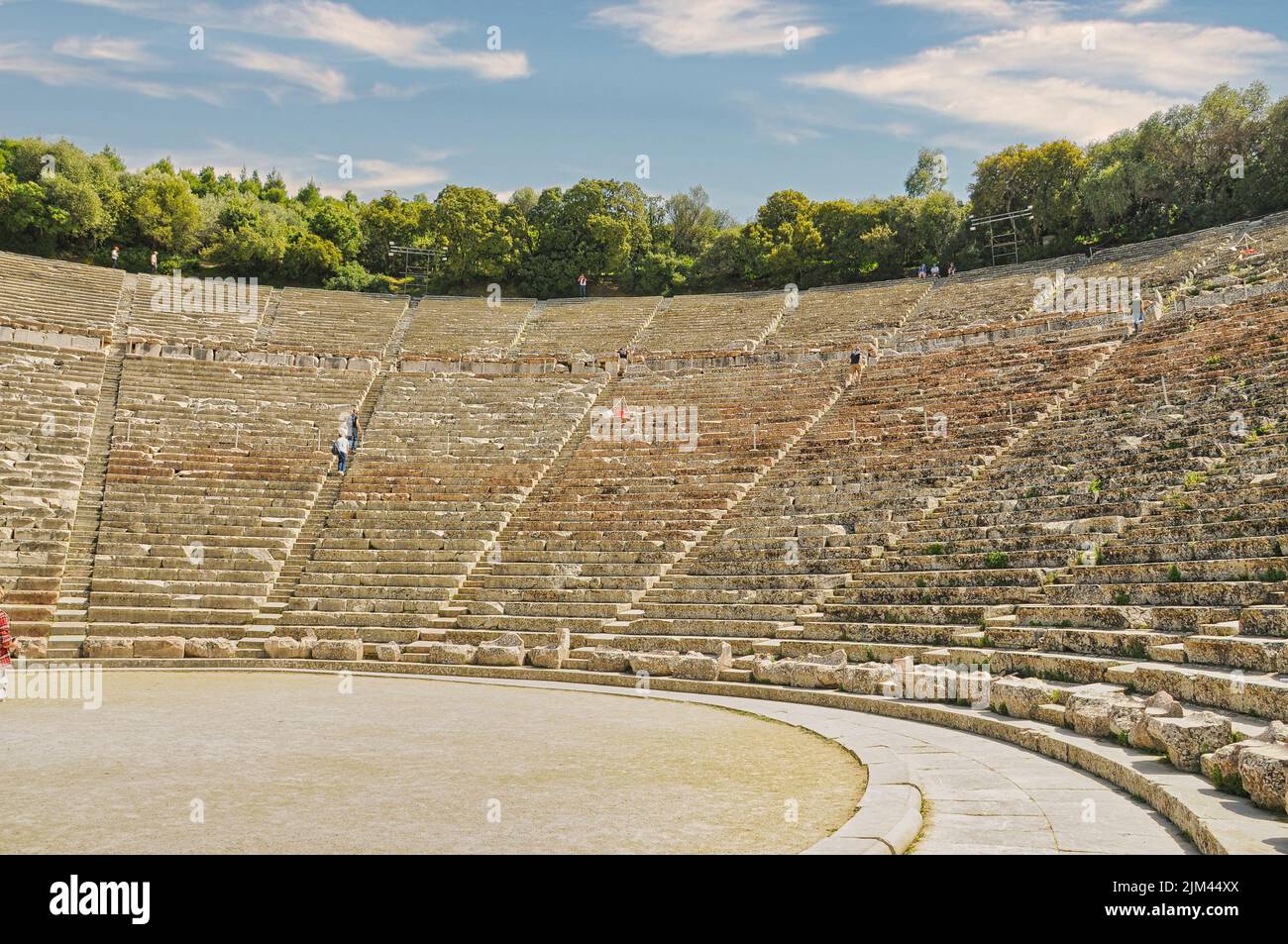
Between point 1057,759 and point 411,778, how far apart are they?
16.2 feet

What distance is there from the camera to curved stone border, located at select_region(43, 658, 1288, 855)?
4.69 meters

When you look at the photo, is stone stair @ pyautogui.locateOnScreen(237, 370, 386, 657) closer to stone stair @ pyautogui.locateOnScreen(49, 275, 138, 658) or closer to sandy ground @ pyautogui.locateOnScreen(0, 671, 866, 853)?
stone stair @ pyautogui.locateOnScreen(49, 275, 138, 658)

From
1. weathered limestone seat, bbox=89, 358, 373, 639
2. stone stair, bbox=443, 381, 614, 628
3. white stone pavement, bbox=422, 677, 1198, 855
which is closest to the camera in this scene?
white stone pavement, bbox=422, 677, 1198, 855

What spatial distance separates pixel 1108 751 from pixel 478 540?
13.0 meters

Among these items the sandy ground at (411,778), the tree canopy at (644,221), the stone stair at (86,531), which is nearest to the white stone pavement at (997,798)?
the sandy ground at (411,778)

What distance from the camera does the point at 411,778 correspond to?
6.77 metres

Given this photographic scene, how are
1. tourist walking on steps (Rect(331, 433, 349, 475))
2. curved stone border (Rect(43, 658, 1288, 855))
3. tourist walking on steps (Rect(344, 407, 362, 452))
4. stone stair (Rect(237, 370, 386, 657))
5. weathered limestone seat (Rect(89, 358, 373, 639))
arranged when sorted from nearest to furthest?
1. curved stone border (Rect(43, 658, 1288, 855))
2. stone stair (Rect(237, 370, 386, 657))
3. weathered limestone seat (Rect(89, 358, 373, 639))
4. tourist walking on steps (Rect(331, 433, 349, 475))
5. tourist walking on steps (Rect(344, 407, 362, 452))

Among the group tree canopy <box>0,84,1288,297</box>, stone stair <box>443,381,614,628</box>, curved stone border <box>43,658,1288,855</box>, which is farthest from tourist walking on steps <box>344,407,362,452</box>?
tree canopy <box>0,84,1288,297</box>

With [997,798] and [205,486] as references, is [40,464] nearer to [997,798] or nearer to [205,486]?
[205,486]

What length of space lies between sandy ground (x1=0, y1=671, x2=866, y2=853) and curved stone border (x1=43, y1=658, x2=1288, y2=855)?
1.36ft

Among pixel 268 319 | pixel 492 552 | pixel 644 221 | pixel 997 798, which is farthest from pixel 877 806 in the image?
pixel 644 221

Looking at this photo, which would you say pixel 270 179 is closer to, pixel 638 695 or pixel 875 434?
pixel 875 434

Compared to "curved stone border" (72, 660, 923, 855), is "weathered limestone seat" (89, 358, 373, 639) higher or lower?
higher
